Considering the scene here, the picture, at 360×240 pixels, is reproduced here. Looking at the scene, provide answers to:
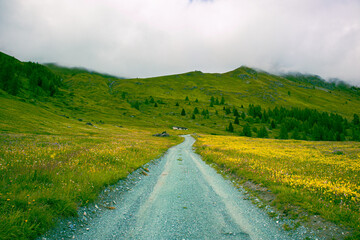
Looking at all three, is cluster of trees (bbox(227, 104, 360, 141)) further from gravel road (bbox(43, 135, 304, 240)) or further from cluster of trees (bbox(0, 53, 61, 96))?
cluster of trees (bbox(0, 53, 61, 96))

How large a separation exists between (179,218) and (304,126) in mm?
186831

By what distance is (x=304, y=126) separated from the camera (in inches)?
6122

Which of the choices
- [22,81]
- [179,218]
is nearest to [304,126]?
[179,218]

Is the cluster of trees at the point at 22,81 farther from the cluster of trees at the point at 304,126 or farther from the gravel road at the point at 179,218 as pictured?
the cluster of trees at the point at 304,126

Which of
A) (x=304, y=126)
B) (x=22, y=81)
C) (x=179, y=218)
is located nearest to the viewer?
(x=179, y=218)

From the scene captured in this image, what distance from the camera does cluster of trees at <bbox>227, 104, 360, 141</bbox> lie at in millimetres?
128375

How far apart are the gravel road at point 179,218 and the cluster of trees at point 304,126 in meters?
130

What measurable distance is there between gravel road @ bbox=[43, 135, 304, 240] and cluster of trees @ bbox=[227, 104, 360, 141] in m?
130

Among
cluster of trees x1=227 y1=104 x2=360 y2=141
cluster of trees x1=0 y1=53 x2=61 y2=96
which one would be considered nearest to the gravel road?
cluster of trees x1=227 y1=104 x2=360 y2=141

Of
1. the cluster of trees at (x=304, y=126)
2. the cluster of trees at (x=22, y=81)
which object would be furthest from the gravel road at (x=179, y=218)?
the cluster of trees at (x=22, y=81)

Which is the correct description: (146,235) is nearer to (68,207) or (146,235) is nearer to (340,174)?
(68,207)

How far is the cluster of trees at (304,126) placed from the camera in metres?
128

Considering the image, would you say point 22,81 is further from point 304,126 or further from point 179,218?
point 304,126

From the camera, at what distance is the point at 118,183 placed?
37.1 feet
